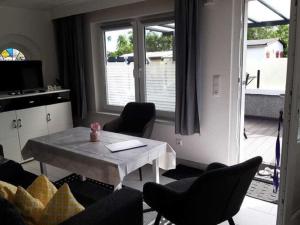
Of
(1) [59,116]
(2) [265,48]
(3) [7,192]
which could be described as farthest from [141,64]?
(2) [265,48]

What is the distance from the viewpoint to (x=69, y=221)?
128 centimetres

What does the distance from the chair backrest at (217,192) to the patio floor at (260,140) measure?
1.63 meters

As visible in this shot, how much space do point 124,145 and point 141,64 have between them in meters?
1.80

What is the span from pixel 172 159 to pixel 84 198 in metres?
1.01

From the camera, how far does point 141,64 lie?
3.93m

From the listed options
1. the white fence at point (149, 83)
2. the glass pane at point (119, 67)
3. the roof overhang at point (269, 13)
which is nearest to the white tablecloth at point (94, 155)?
the white fence at point (149, 83)

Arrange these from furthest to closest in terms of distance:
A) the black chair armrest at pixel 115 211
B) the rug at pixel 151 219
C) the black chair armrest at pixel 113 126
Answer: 1. the black chair armrest at pixel 113 126
2. the rug at pixel 151 219
3. the black chair armrest at pixel 115 211

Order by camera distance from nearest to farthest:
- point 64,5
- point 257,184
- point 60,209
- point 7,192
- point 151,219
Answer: point 60,209, point 7,192, point 151,219, point 257,184, point 64,5

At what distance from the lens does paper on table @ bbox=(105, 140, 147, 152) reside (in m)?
2.38

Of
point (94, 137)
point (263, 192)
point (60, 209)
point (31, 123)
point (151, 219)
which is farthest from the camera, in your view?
point (31, 123)

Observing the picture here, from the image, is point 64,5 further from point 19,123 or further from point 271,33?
point 271,33

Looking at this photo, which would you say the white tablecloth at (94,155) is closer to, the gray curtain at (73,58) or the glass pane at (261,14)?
the gray curtain at (73,58)

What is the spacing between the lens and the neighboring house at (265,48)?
575cm

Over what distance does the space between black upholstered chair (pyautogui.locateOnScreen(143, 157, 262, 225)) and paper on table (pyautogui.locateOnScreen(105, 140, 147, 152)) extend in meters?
0.61
